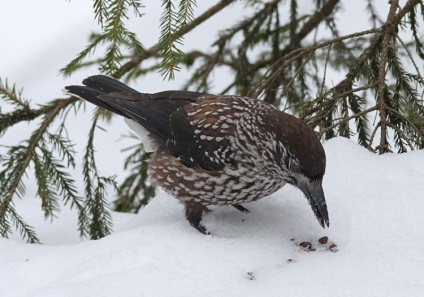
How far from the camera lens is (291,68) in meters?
5.40

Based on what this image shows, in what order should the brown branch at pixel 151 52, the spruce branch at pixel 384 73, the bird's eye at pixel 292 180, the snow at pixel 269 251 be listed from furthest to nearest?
the brown branch at pixel 151 52
the spruce branch at pixel 384 73
the bird's eye at pixel 292 180
the snow at pixel 269 251

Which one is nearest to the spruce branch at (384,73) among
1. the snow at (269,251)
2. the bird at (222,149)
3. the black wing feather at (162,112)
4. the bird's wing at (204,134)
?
the snow at (269,251)

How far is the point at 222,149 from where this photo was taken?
3.66 meters

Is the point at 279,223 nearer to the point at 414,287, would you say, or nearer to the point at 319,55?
the point at 414,287

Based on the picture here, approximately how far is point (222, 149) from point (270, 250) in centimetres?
60

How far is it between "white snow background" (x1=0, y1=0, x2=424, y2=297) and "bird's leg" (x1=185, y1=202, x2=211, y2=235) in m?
0.04

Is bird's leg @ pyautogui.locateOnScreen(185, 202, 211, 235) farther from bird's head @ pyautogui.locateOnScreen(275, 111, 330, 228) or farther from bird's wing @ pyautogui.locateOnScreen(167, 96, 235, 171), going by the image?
bird's head @ pyautogui.locateOnScreen(275, 111, 330, 228)

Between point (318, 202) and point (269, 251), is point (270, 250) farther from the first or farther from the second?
point (318, 202)

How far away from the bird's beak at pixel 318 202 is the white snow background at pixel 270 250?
10 centimetres

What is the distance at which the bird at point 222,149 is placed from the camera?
3443 millimetres

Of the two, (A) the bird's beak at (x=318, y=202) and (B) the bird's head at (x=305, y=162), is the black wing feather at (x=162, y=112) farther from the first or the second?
(A) the bird's beak at (x=318, y=202)

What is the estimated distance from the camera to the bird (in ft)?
11.3

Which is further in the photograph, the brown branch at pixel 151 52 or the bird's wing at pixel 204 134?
the brown branch at pixel 151 52

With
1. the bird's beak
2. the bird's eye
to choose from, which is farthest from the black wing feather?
the bird's beak
